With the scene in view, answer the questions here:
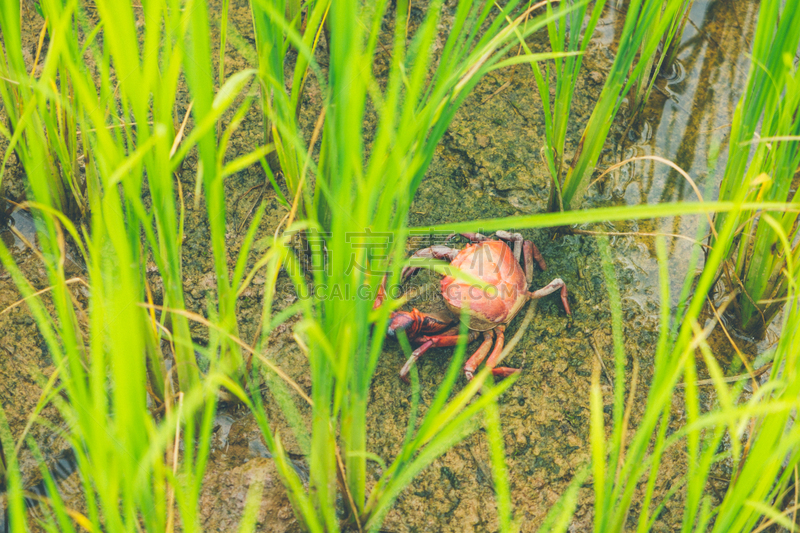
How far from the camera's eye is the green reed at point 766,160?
1622 millimetres

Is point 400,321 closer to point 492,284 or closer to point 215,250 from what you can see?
point 492,284

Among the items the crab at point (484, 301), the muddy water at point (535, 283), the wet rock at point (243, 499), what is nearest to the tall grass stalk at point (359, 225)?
the wet rock at point (243, 499)

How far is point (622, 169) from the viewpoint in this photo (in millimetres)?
2486

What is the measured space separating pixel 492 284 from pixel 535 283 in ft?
0.81

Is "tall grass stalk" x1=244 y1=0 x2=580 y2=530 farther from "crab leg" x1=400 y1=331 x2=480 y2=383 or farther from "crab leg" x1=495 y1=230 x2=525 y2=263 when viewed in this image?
"crab leg" x1=495 y1=230 x2=525 y2=263

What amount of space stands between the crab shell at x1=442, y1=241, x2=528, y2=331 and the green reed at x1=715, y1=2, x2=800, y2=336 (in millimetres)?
738

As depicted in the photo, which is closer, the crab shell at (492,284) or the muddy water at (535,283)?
the muddy water at (535,283)

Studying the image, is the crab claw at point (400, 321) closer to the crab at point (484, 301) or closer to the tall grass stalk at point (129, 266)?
the crab at point (484, 301)

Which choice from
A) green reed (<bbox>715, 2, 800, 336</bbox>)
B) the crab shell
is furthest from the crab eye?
green reed (<bbox>715, 2, 800, 336</bbox>)

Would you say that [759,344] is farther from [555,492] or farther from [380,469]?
[380,469]

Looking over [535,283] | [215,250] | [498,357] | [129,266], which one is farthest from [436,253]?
[129,266]

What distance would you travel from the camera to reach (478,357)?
2.08 meters

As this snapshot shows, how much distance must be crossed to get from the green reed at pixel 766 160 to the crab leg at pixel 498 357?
2.69 ft

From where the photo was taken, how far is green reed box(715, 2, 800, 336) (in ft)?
5.32
